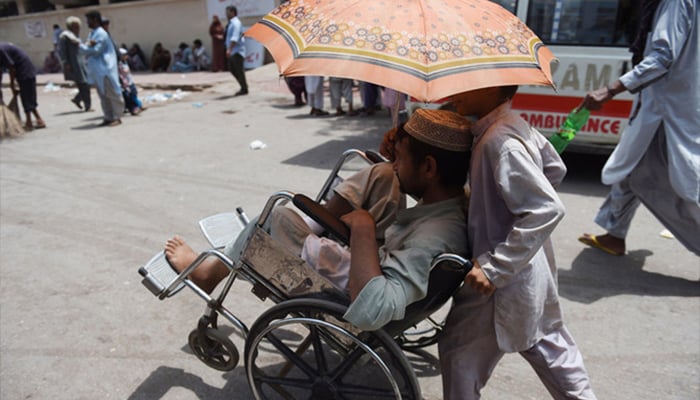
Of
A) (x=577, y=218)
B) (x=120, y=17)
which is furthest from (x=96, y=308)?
(x=120, y=17)

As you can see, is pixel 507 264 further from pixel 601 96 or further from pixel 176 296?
pixel 176 296

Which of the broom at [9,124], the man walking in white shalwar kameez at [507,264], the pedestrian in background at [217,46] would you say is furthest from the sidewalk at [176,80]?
the man walking in white shalwar kameez at [507,264]

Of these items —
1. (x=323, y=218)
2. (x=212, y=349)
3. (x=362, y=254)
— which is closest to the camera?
(x=362, y=254)

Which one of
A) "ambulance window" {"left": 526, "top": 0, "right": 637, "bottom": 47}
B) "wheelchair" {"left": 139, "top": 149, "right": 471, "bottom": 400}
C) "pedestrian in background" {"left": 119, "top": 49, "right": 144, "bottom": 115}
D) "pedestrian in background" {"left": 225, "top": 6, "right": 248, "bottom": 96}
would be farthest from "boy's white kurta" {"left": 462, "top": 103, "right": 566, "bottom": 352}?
"pedestrian in background" {"left": 225, "top": 6, "right": 248, "bottom": 96}

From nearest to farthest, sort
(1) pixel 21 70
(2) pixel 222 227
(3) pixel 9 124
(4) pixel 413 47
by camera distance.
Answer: (4) pixel 413 47 → (2) pixel 222 227 → (3) pixel 9 124 → (1) pixel 21 70

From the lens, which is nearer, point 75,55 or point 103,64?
point 103,64

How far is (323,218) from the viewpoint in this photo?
1707 mm

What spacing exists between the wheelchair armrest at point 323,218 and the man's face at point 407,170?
262mm

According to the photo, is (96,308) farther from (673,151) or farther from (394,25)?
(673,151)

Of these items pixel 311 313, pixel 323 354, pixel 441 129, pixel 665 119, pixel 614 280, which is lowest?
pixel 614 280

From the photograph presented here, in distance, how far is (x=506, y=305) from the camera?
165 cm

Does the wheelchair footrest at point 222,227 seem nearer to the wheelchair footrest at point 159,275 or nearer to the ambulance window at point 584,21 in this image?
the wheelchair footrest at point 159,275

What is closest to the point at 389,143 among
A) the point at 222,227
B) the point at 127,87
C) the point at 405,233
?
the point at 405,233

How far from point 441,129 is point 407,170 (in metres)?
0.18
